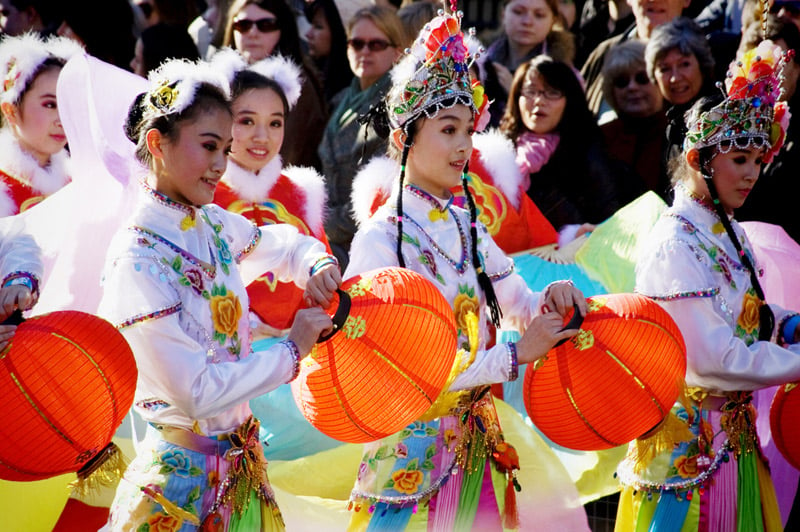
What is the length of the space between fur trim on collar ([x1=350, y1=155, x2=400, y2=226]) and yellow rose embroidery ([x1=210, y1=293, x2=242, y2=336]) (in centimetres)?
100

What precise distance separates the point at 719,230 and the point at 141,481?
2144 millimetres

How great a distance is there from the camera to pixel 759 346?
356 cm

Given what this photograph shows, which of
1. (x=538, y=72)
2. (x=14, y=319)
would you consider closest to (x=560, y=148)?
(x=538, y=72)

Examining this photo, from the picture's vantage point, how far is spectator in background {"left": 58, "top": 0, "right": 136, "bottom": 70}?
7020mm

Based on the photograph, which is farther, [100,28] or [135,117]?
[100,28]

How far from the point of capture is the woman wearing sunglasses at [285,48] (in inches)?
244

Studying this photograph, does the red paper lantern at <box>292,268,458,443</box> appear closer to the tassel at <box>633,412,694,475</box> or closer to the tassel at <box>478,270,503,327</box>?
the tassel at <box>478,270,503,327</box>

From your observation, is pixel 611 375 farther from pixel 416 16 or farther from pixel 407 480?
pixel 416 16

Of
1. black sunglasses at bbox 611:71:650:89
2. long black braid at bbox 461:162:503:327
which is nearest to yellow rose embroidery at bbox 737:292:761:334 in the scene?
long black braid at bbox 461:162:503:327

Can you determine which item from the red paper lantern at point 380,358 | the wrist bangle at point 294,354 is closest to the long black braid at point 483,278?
the red paper lantern at point 380,358

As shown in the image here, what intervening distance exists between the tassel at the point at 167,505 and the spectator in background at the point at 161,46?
4.00m

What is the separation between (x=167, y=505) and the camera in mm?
2838

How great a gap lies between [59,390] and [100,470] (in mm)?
341

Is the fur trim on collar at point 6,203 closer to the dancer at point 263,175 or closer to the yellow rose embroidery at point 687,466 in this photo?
the dancer at point 263,175
